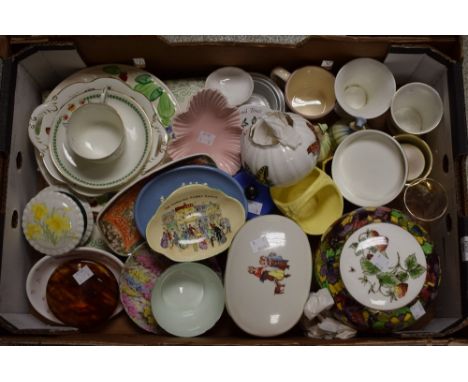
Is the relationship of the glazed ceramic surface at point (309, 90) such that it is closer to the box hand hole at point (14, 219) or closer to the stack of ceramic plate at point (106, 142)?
the stack of ceramic plate at point (106, 142)

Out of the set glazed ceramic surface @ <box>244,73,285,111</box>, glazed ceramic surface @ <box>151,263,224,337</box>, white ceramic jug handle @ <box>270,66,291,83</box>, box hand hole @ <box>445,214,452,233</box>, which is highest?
white ceramic jug handle @ <box>270,66,291,83</box>

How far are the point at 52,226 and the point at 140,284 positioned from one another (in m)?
0.25

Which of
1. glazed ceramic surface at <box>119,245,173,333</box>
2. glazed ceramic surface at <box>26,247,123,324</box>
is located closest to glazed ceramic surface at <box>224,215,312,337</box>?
glazed ceramic surface at <box>119,245,173,333</box>

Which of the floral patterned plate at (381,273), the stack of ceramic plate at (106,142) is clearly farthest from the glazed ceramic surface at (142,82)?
the floral patterned plate at (381,273)

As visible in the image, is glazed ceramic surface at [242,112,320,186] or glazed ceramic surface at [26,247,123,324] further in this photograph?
glazed ceramic surface at [26,247,123,324]

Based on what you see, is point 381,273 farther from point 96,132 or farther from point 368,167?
point 96,132

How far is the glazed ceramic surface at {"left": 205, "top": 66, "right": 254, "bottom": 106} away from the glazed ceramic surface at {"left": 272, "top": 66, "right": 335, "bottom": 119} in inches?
3.1

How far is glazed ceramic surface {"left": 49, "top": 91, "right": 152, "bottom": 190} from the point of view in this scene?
117 cm

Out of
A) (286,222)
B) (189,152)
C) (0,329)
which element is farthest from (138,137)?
(0,329)

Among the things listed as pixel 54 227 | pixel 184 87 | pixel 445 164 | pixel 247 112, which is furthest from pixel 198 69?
pixel 445 164

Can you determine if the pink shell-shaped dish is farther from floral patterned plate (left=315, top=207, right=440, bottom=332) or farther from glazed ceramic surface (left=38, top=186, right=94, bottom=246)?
floral patterned plate (left=315, top=207, right=440, bottom=332)

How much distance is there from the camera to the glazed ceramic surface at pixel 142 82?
1.23 metres

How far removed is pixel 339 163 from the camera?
3.98 feet

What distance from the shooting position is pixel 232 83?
1.27 metres
